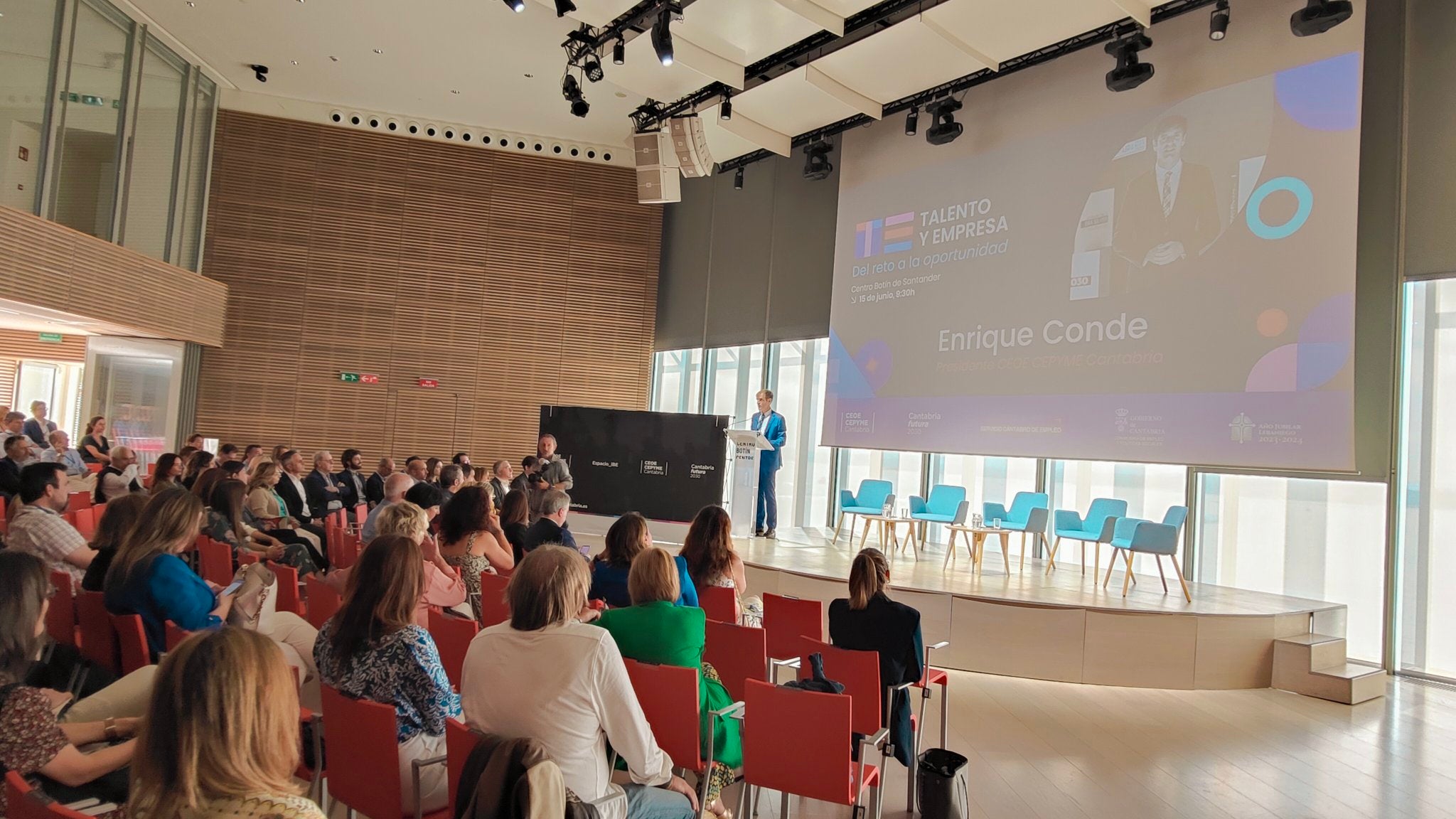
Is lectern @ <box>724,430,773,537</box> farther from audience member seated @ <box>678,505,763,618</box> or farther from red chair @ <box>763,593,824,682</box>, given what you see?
audience member seated @ <box>678,505,763,618</box>

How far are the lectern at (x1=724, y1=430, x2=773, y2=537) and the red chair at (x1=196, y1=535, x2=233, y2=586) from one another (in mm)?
6254

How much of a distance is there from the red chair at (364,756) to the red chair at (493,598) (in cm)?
163

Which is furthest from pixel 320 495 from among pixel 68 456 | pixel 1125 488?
pixel 1125 488

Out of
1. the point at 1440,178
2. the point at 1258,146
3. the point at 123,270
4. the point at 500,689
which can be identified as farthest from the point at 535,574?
the point at 123,270

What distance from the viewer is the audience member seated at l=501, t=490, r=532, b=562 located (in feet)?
17.1

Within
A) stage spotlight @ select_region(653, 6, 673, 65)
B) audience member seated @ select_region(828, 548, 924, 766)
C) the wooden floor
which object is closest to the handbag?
audience member seated @ select_region(828, 548, 924, 766)

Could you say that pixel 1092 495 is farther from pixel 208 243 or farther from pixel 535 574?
pixel 208 243

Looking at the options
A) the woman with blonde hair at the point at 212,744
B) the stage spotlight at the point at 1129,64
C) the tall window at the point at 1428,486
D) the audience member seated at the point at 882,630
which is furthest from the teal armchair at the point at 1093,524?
the woman with blonde hair at the point at 212,744

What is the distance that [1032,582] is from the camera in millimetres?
7508

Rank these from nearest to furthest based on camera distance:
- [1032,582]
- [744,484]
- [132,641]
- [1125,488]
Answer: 1. [132,641]
2. [1032,582]
3. [1125,488]
4. [744,484]

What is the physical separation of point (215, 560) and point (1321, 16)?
795 cm

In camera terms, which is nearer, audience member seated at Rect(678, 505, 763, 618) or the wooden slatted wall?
audience member seated at Rect(678, 505, 763, 618)

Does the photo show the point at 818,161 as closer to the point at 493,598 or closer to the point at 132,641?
the point at 493,598

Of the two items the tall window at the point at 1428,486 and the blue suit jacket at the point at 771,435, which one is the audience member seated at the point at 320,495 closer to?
the blue suit jacket at the point at 771,435
